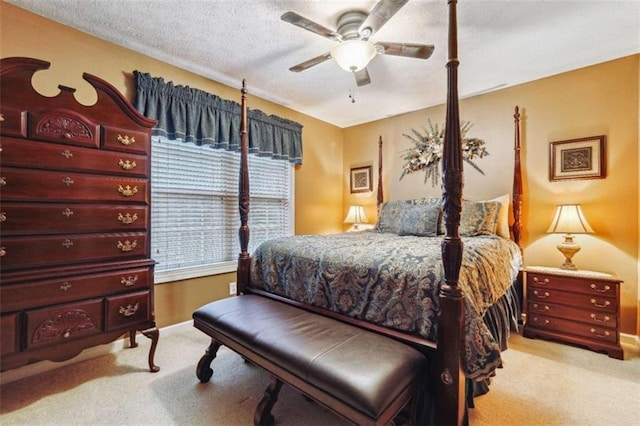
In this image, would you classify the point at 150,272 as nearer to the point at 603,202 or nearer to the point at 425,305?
the point at 425,305

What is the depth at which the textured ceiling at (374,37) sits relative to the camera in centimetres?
193

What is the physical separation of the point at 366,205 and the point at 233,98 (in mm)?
2397

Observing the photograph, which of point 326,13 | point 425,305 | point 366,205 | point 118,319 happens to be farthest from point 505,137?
point 118,319

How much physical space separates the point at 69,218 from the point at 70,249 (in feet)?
0.62

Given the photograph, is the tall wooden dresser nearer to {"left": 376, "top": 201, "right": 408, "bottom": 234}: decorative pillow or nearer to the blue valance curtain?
the blue valance curtain

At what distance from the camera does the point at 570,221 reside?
2.48 m

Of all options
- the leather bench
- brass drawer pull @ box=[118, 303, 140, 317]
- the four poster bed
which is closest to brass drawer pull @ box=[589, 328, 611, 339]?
the four poster bed

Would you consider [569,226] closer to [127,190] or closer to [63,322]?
[127,190]

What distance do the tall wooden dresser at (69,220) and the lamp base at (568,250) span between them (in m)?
3.43

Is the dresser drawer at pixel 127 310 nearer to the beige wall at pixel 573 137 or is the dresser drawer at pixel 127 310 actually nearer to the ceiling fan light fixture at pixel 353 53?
the ceiling fan light fixture at pixel 353 53

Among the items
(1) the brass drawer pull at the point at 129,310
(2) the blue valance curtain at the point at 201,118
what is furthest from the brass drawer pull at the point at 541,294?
(1) the brass drawer pull at the point at 129,310

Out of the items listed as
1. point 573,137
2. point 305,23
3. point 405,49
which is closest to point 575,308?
point 573,137

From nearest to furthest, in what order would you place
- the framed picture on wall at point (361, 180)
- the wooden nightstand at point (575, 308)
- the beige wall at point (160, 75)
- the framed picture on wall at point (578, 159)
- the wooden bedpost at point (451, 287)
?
the wooden bedpost at point (451, 287)
the beige wall at point (160, 75)
the wooden nightstand at point (575, 308)
the framed picture on wall at point (578, 159)
the framed picture on wall at point (361, 180)

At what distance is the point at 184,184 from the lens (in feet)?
9.16
